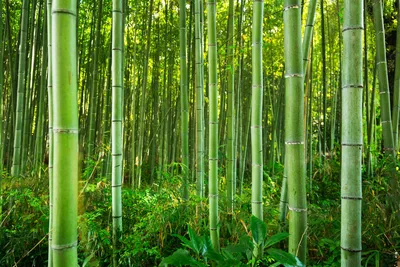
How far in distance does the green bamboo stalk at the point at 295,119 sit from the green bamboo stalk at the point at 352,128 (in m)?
0.19

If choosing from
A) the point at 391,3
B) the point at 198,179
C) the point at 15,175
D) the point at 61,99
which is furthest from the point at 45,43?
the point at 391,3

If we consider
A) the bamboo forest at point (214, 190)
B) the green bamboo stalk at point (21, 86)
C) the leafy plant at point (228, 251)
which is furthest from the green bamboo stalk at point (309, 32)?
the green bamboo stalk at point (21, 86)

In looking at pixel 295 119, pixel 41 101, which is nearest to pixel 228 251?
pixel 295 119

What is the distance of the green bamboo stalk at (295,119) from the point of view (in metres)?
1.47

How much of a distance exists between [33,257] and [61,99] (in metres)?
1.76

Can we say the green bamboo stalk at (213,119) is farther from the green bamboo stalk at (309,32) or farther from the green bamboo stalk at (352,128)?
the green bamboo stalk at (352,128)

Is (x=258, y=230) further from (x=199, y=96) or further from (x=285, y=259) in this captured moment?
(x=199, y=96)

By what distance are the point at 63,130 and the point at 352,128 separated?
100 cm

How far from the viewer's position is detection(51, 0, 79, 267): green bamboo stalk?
3.65ft

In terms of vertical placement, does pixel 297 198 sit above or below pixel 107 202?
above

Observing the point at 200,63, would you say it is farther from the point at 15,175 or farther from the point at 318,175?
the point at 318,175

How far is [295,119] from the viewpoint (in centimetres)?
149

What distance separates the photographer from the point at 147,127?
22.0 feet

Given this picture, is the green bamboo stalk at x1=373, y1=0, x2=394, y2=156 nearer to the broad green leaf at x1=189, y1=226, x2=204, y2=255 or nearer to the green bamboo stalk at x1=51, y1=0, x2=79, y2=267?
the broad green leaf at x1=189, y1=226, x2=204, y2=255
